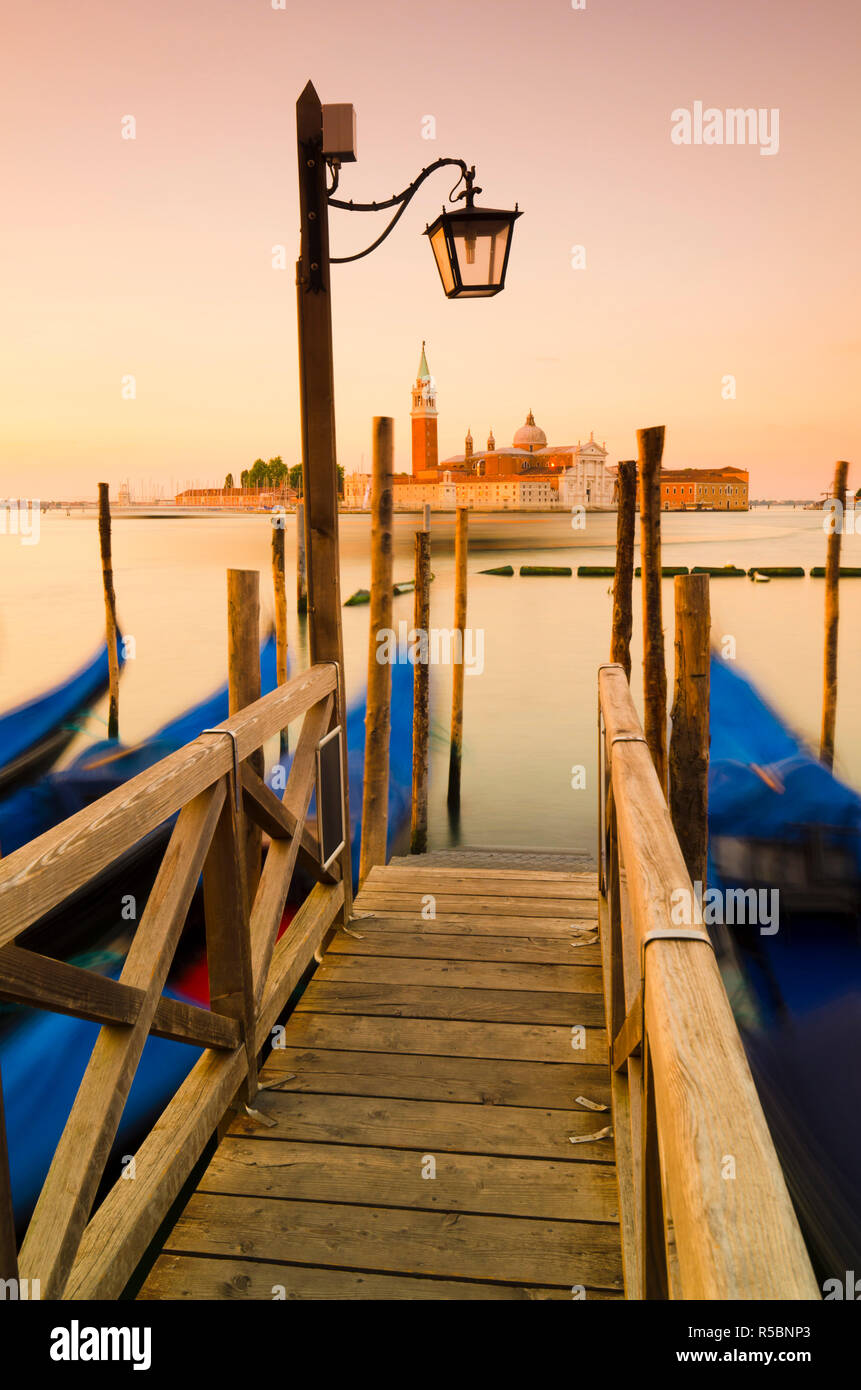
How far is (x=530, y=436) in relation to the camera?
98.7 meters

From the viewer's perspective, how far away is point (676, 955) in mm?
1102

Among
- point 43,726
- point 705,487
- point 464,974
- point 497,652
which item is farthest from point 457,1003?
point 705,487

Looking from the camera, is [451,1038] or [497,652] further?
[497,652]

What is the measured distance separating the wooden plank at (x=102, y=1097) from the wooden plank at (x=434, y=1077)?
885 millimetres

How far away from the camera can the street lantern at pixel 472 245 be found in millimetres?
3295

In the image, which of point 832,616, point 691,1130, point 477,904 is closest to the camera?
point 691,1130

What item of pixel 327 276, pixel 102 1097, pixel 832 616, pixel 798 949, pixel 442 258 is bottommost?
pixel 798 949

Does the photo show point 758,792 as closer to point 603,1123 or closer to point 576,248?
point 576,248

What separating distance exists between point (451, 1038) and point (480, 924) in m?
0.82

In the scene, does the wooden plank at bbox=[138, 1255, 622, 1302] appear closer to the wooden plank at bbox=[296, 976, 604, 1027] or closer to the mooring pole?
the wooden plank at bbox=[296, 976, 604, 1027]

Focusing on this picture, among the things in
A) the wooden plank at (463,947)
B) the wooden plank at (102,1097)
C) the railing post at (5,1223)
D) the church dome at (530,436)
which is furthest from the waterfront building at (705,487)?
the railing post at (5,1223)

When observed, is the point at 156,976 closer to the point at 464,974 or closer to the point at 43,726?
the point at 464,974
